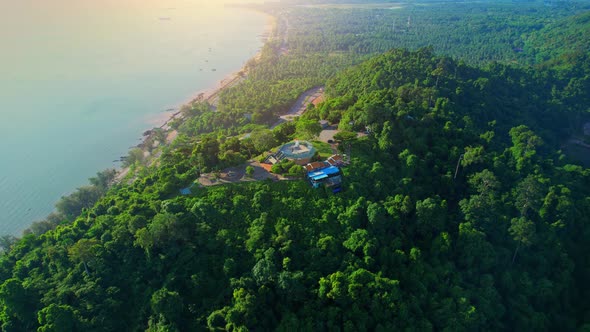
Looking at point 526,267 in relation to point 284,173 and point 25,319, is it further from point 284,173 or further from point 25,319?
point 25,319

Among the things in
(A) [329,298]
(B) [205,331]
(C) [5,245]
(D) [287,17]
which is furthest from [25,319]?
(D) [287,17]

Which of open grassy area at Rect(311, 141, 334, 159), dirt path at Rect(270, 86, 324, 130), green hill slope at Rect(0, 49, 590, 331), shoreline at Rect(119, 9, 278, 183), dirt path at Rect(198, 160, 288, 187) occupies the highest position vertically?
open grassy area at Rect(311, 141, 334, 159)

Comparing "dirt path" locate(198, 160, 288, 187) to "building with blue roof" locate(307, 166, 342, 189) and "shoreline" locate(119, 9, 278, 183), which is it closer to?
"building with blue roof" locate(307, 166, 342, 189)

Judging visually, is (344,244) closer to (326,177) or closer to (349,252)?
(349,252)

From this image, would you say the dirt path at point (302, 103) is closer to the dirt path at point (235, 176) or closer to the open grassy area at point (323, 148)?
the open grassy area at point (323, 148)

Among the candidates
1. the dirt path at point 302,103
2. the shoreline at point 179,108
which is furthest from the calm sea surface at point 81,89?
the dirt path at point 302,103

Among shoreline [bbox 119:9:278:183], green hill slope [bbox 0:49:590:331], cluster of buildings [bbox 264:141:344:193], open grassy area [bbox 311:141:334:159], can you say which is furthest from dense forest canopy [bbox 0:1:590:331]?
shoreline [bbox 119:9:278:183]

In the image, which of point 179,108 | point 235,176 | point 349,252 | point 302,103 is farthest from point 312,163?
point 179,108
